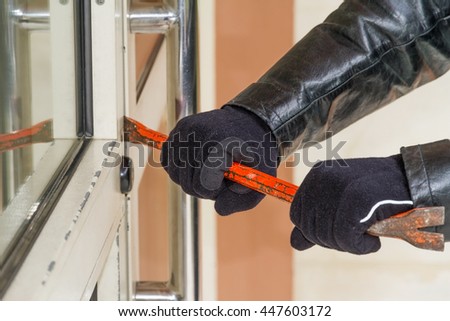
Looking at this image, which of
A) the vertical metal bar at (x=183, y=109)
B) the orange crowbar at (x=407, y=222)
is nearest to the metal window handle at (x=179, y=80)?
the vertical metal bar at (x=183, y=109)

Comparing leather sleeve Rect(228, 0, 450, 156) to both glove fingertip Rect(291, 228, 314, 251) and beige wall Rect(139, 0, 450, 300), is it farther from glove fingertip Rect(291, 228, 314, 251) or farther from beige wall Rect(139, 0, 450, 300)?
beige wall Rect(139, 0, 450, 300)

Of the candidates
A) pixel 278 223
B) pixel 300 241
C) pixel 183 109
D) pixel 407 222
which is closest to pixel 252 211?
pixel 278 223

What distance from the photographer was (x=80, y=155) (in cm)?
60

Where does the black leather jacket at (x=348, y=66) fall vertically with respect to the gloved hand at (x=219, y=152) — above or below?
above

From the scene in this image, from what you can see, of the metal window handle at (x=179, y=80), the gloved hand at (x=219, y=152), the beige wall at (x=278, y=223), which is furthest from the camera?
the beige wall at (x=278, y=223)

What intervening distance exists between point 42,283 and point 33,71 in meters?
0.24

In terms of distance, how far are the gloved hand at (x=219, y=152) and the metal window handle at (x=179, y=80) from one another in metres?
0.10

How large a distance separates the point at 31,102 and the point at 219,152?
147 mm

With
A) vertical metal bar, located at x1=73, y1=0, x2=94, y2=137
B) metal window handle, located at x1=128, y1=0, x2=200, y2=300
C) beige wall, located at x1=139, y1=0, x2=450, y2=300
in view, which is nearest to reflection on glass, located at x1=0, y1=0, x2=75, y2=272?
vertical metal bar, located at x1=73, y1=0, x2=94, y2=137

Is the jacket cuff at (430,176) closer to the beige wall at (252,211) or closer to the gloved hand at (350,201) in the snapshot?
the gloved hand at (350,201)

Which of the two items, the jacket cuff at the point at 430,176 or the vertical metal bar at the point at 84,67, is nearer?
the jacket cuff at the point at 430,176

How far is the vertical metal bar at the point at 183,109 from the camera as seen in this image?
74cm
